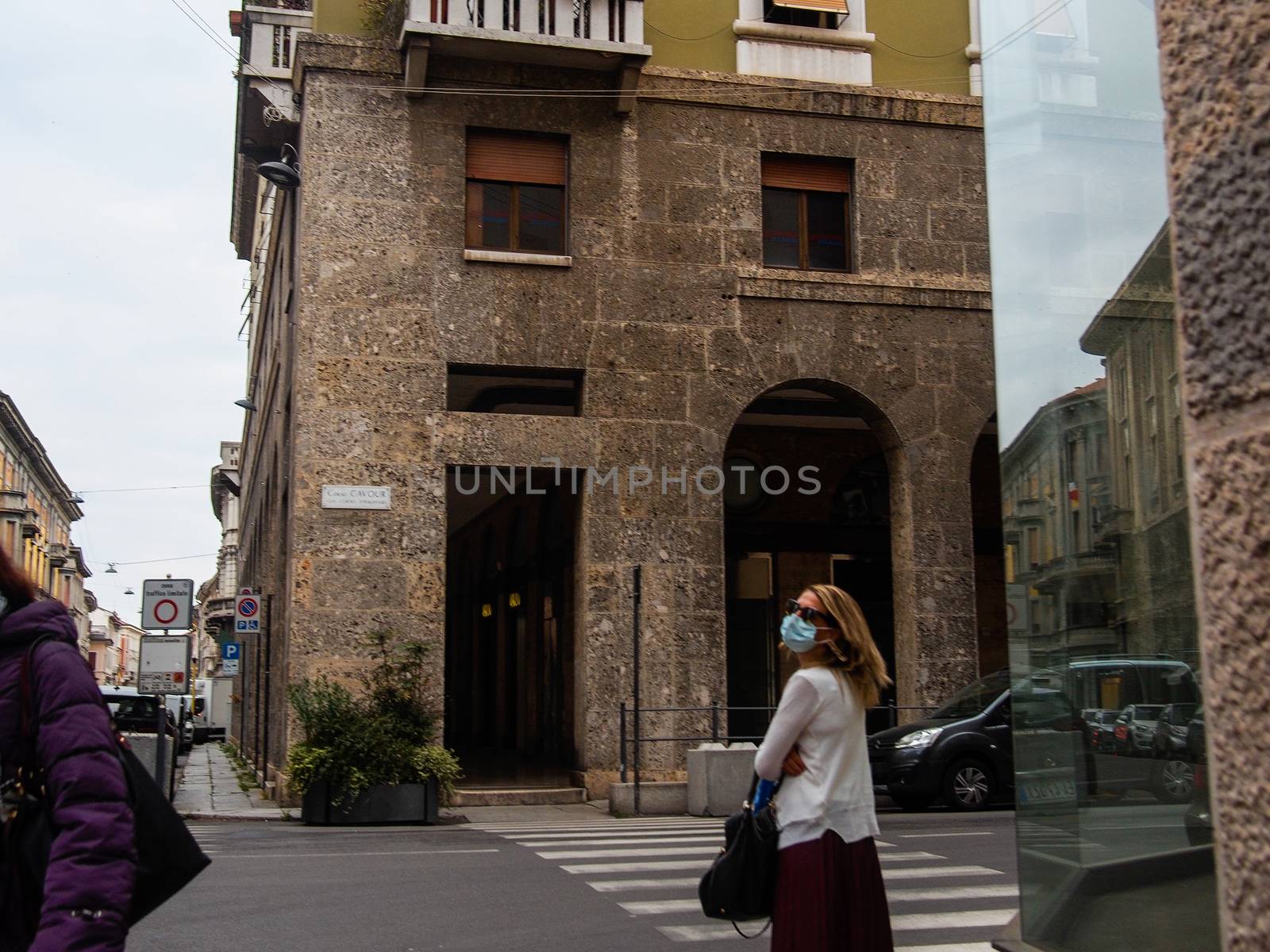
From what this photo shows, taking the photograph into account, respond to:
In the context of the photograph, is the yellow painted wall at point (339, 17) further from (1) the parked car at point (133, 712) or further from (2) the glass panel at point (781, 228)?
(1) the parked car at point (133, 712)

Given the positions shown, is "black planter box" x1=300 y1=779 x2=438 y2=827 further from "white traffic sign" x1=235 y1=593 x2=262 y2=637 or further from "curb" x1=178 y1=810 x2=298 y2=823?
"white traffic sign" x1=235 y1=593 x2=262 y2=637

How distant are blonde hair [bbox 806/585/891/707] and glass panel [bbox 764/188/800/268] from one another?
15.2 m

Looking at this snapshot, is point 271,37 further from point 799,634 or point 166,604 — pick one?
point 799,634

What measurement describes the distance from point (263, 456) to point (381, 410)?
1431cm

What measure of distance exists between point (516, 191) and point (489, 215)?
20.3 inches

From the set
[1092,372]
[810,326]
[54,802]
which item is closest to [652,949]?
[1092,372]

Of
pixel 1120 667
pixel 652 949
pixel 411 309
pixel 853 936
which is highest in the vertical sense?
pixel 411 309

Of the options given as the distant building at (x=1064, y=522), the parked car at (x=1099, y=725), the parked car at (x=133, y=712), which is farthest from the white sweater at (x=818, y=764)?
the parked car at (x=133, y=712)

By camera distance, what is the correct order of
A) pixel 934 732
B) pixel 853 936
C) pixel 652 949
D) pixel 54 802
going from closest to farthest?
pixel 54 802
pixel 853 936
pixel 652 949
pixel 934 732

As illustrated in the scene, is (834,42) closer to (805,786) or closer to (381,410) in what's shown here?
(381,410)

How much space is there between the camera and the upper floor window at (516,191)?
18.6m

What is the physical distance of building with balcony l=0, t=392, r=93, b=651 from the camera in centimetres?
7388

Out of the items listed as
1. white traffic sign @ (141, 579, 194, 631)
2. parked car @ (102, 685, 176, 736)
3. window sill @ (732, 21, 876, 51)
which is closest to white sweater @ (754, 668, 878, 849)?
window sill @ (732, 21, 876, 51)

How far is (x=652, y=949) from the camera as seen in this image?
720 cm
